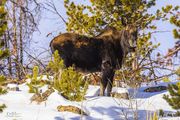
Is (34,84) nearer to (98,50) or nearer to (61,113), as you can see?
(61,113)

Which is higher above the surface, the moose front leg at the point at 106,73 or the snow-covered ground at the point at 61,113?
the moose front leg at the point at 106,73

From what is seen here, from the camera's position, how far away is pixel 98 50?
32.3 feet

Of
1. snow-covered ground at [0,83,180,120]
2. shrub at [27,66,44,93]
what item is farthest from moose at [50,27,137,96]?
shrub at [27,66,44,93]

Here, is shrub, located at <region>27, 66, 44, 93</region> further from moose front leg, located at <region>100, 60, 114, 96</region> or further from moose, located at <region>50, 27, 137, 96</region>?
moose front leg, located at <region>100, 60, 114, 96</region>

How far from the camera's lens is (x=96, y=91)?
9.59m

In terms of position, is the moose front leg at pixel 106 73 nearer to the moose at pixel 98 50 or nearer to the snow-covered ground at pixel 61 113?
the moose at pixel 98 50

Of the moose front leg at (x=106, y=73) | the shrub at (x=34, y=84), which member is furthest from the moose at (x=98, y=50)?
the shrub at (x=34, y=84)

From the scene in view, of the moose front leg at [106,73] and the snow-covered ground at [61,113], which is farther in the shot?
the moose front leg at [106,73]

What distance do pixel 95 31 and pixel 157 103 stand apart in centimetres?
866

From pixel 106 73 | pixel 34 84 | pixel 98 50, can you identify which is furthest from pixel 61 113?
pixel 98 50

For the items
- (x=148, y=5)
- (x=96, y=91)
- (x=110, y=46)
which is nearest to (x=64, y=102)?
(x=96, y=91)

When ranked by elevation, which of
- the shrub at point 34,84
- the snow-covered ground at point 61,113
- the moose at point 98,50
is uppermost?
the moose at point 98,50

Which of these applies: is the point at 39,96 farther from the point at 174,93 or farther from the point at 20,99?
the point at 174,93

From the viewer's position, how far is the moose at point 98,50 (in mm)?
9582
